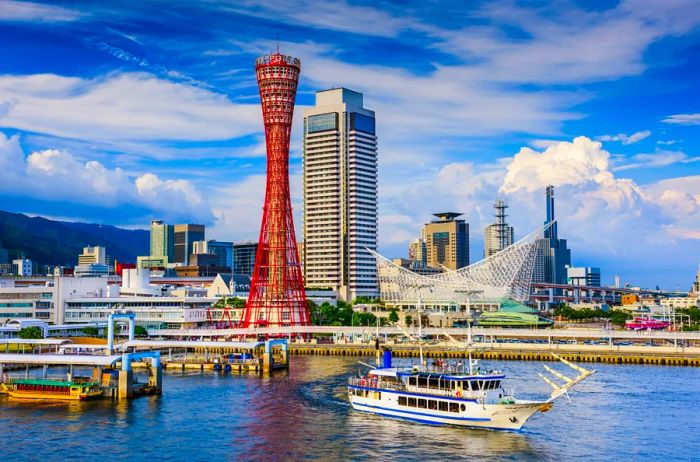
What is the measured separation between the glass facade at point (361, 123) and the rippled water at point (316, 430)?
11300cm

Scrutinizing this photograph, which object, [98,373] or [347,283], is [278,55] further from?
[347,283]

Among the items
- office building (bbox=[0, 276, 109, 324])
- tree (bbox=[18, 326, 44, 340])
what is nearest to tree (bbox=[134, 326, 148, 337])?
office building (bbox=[0, 276, 109, 324])

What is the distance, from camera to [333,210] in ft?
571

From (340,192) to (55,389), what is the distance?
120 m

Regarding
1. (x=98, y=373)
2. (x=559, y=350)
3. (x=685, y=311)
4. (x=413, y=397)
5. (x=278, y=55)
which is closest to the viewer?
(x=413, y=397)

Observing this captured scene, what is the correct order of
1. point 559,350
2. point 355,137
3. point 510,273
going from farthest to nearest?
point 355,137 → point 510,273 → point 559,350

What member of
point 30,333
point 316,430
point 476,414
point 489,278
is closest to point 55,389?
point 316,430

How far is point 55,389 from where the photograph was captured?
56312 millimetres

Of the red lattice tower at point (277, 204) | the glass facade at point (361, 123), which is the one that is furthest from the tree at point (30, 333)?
the glass facade at point (361, 123)

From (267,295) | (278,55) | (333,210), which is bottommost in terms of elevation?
(267,295)

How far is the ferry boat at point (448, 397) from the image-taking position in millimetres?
45125

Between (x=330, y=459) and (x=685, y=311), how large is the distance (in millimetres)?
128668

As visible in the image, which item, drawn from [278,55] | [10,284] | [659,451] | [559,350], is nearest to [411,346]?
[559,350]

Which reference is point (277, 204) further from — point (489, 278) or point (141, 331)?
point (489, 278)
